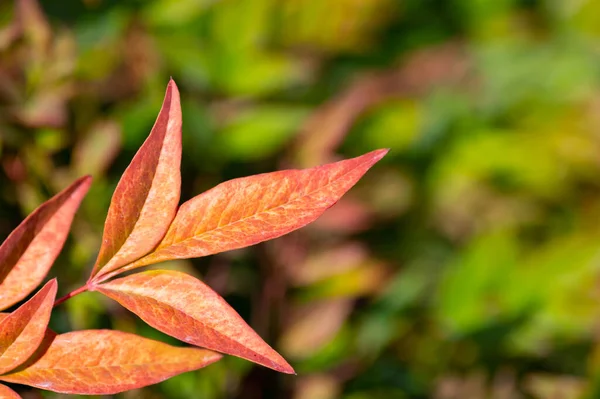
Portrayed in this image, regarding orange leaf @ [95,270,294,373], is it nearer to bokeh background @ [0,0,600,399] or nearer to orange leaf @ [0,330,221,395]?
orange leaf @ [0,330,221,395]

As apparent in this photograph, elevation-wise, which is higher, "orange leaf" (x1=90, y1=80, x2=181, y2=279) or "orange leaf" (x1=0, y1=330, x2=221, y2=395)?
"orange leaf" (x1=90, y1=80, x2=181, y2=279)

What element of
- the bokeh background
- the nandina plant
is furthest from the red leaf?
the bokeh background

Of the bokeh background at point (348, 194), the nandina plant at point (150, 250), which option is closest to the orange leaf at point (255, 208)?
the nandina plant at point (150, 250)

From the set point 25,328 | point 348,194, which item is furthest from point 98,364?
point 348,194

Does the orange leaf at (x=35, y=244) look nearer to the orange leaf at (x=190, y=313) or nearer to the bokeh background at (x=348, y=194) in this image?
the orange leaf at (x=190, y=313)

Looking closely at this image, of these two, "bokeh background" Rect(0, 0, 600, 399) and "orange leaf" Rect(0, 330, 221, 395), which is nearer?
"orange leaf" Rect(0, 330, 221, 395)

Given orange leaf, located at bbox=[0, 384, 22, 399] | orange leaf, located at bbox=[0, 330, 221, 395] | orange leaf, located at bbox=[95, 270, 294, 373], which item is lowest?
orange leaf, located at bbox=[0, 384, 22, 399]

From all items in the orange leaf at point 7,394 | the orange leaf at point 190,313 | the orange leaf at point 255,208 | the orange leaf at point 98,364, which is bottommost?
the orange leaf at point 7,394

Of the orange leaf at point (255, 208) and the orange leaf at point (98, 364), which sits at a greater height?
the orange leaf at point (255, 208)
